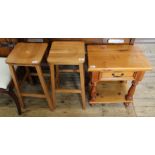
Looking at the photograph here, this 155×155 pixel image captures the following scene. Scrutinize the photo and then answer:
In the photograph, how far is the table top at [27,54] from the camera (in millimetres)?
1078

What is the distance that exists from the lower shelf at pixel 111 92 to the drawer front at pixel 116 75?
0.31 metres

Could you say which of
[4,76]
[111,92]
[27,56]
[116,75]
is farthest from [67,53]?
[111,92]

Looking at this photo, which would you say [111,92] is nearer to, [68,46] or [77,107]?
[77,107]

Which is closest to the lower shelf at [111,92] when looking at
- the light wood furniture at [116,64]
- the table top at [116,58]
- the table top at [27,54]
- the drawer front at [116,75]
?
the light wood furniture at [116,64]

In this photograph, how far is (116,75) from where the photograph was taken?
1171 mm

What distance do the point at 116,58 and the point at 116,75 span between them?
5.0 inches

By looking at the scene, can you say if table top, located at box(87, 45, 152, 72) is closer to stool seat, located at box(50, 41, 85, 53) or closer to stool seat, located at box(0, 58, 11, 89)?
stool seat, located at box(50, 41, 85, 53)

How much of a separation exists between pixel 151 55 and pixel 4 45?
185 centimetres

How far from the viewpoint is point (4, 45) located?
1.40 meters

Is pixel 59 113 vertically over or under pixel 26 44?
under

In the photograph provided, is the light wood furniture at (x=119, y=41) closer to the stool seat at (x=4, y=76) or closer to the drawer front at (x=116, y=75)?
the drawer front at (x=116, y=75)

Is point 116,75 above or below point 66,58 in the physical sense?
below
